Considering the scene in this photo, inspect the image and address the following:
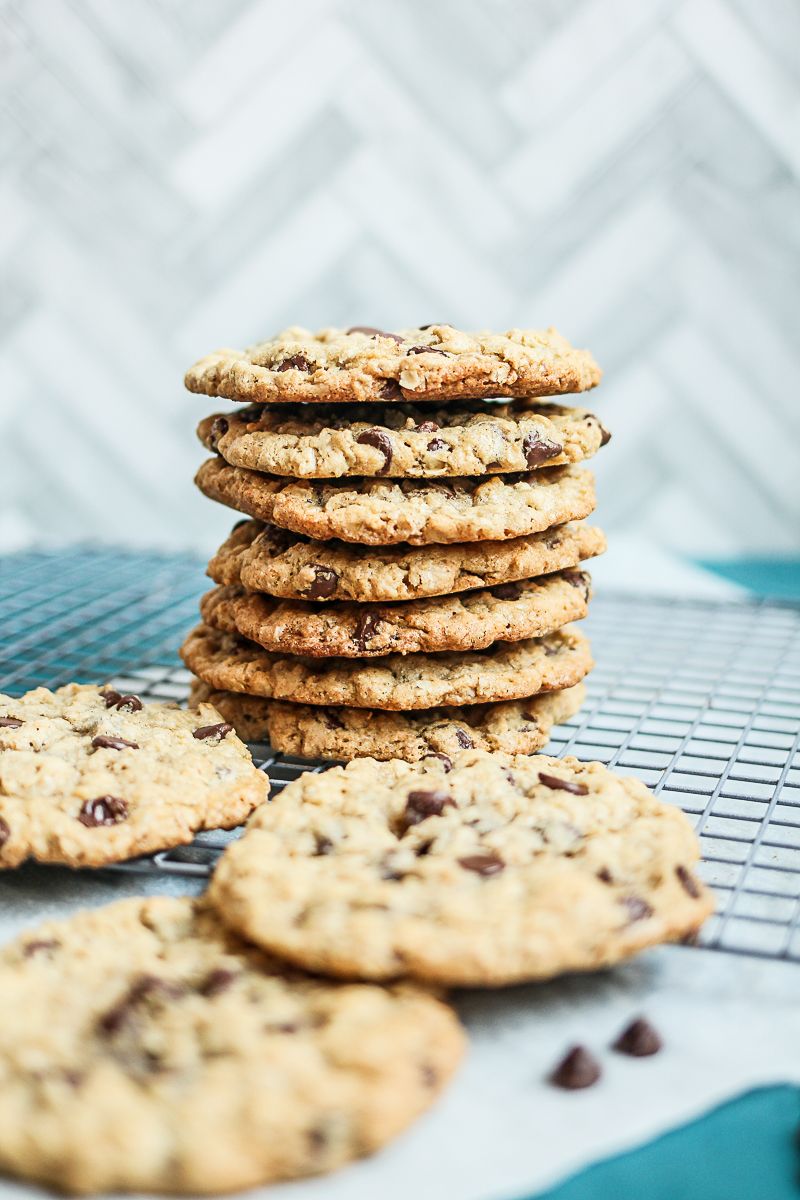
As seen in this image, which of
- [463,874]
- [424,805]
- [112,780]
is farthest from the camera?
[112,780]

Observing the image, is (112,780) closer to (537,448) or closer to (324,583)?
(324,583)

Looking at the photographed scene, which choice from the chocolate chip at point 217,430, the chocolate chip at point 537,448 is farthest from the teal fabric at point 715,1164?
the chocolate chip at point 217,430

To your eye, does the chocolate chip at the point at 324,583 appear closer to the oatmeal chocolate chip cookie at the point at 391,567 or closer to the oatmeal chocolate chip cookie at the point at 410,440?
the oatmeal chocolate chip cookie at the point at 391,567

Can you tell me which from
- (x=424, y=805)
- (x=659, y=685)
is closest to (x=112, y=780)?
(x=424, y=805)

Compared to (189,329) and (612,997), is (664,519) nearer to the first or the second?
(189,329)

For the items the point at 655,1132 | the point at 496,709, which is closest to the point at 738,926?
the point at 655,1132

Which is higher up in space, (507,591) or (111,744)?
(111,744)

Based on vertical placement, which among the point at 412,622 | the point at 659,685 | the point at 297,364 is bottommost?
the point at 659,685
